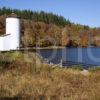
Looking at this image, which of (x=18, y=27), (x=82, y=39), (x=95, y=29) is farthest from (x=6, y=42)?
(x=95, y=29)

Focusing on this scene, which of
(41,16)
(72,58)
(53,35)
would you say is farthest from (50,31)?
(72,58)

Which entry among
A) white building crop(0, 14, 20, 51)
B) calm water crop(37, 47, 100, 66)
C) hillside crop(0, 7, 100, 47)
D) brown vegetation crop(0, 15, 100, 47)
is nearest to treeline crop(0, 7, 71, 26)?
hillside crop(0, 7, 100, 47)

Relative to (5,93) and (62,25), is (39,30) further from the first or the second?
(5,93)

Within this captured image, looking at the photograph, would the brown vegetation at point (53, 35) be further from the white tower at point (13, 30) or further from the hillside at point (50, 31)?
the white tower at point (13, 30)

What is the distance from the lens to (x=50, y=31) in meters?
135

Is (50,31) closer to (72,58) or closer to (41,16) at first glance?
(41,16)

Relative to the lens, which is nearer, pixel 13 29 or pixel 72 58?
pixel 13 29

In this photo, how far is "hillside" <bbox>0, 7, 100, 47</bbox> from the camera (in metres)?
117

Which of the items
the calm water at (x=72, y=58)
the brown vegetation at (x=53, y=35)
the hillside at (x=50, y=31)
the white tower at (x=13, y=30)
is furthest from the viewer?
the hillside at (x=50, y=31)

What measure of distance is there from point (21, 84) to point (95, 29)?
171909mm

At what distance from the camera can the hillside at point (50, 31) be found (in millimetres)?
116969

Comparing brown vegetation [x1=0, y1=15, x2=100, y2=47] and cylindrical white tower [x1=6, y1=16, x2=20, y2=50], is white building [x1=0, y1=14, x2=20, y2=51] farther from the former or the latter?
brown vegetation [x1=0, y1=15, x2=100, y2=47]

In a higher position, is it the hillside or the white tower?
the hillside

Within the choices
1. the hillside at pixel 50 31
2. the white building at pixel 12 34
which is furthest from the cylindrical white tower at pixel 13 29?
the hillside at pixel 50 31
